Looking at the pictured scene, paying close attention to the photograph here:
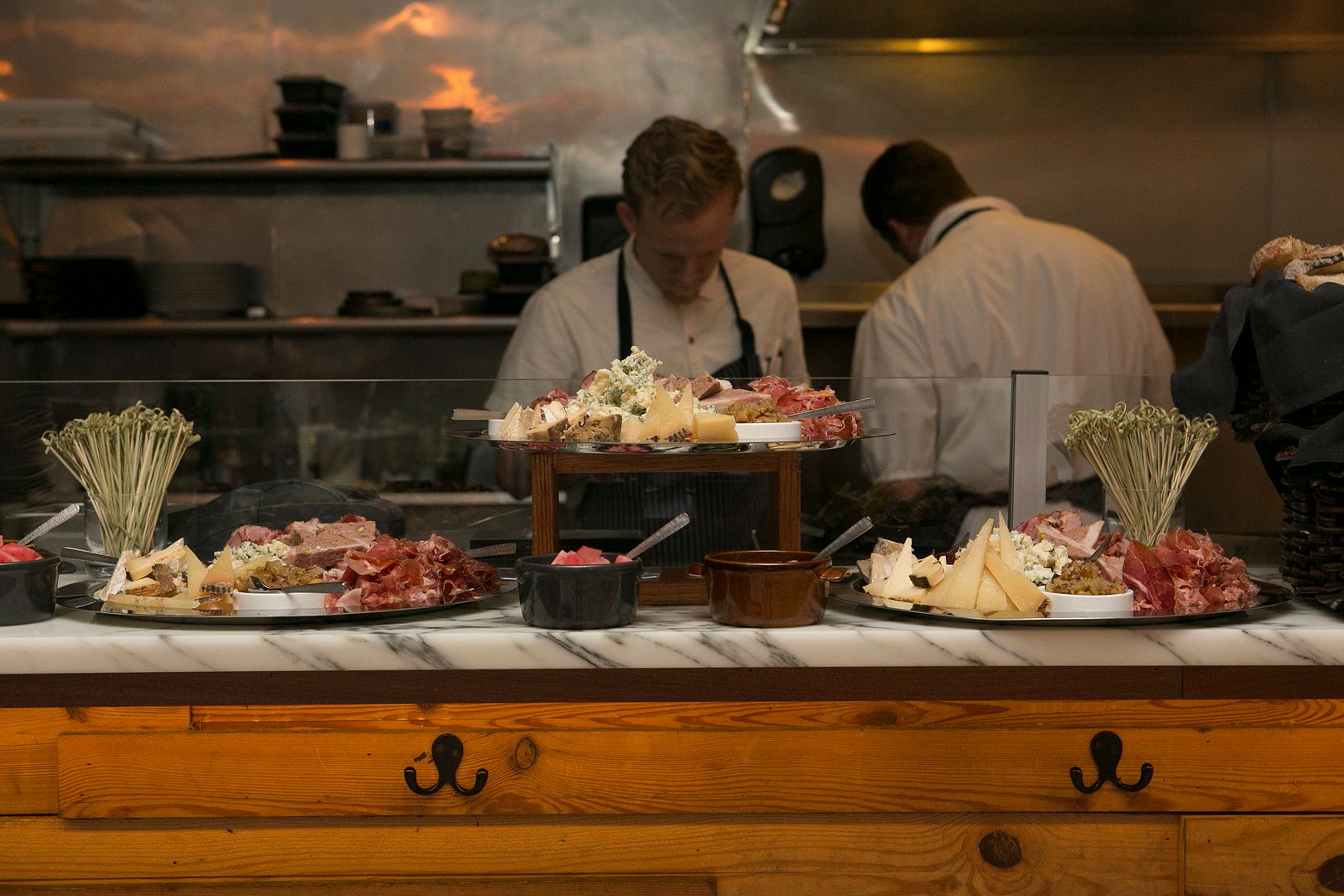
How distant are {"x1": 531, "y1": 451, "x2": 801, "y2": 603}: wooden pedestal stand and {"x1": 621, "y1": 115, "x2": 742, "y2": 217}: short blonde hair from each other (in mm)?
1247

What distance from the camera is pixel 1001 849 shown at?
66.6 inches

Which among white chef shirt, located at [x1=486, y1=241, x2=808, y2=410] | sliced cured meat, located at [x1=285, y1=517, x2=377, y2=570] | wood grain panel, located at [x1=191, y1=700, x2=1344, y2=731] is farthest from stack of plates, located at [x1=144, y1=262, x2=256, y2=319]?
wood grain panel, located at [x1=191, y1=700, x2=1344, y2=731]

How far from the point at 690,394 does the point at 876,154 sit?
306 centimetres

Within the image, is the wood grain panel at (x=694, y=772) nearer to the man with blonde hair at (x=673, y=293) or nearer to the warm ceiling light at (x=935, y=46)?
the man with blonde hair at (x=673, y=293)

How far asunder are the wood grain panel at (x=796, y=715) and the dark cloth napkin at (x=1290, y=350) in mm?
314

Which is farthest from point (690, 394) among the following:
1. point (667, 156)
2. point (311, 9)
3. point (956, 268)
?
point (311, 9)

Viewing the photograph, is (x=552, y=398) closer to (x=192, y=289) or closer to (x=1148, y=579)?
(x=1148, y=579)

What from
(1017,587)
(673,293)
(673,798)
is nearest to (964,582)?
(1017,587)

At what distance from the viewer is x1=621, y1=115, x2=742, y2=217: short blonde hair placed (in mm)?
2977

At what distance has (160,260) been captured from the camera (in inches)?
187

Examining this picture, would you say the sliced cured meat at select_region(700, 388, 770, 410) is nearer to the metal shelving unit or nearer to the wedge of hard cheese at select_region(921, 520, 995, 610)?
the wedge of hard cheese at select_region(921, 520, 995, 610)

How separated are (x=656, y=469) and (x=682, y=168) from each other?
4.20ft

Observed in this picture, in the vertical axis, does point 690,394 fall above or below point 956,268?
below

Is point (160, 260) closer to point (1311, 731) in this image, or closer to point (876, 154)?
point (876, 154)
